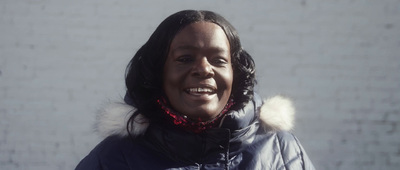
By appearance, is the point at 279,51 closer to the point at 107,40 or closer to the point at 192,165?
the point at 107,40

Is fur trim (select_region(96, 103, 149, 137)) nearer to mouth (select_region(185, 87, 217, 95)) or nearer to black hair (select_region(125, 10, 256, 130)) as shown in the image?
black hair (select_region(125, 10, 256, 130))

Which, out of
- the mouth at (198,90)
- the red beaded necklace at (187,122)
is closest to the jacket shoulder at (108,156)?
the red beaded necklace at (187,122)

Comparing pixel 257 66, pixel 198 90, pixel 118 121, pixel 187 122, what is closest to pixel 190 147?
pixel 187 122

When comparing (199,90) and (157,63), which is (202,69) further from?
(157,63)

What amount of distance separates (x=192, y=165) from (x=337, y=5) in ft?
9.21

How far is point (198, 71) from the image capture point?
1917 millimetres

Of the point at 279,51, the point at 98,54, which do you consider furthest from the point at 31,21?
the point at 279,51

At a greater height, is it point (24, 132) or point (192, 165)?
point (192, 165)

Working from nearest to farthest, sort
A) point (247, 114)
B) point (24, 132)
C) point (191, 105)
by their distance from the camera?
point (191, 105), point (247, 114), point (24, 132)

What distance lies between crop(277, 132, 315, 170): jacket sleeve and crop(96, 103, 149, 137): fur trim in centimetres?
61

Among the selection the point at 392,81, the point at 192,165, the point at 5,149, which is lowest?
the point at 5,149

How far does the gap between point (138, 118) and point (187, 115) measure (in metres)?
0.22

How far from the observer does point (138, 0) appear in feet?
13.7

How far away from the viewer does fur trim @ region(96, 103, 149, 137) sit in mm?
2020
